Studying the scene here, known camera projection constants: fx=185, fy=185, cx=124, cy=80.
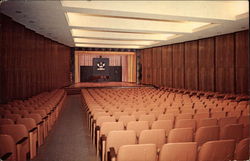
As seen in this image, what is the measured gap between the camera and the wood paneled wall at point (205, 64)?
34.3ft

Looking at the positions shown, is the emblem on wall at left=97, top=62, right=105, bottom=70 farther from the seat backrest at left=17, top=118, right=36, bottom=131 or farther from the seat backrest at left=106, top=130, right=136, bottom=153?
the seat backrest at left=106, top=130, right=136, bottom=153

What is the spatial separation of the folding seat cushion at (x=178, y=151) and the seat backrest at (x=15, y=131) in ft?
8.99

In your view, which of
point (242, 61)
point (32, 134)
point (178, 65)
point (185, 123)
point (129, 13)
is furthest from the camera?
point (178, 65)

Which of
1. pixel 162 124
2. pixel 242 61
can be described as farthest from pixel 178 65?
pixel 162 124

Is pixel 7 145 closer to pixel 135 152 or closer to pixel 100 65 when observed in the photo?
pixel 135 152

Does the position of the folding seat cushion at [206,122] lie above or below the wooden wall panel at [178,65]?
below

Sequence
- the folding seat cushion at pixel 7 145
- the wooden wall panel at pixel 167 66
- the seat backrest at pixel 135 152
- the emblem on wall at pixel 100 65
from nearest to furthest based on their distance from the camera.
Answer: the seat backrest at pixel 135 152
the folding seat cushion at pixel 7 145
the wooden wall panel at pixel 167 66
the emblem on wall at pixel 100 65

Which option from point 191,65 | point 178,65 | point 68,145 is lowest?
point 68,145

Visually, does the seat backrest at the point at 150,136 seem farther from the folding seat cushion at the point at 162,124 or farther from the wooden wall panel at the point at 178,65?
the wooden wall panel at the point at 178,65

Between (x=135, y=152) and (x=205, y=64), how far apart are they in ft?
39.4

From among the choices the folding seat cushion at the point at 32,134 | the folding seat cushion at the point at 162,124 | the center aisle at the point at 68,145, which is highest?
the folding seat cushion at the point at 162,124

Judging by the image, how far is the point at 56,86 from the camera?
15055 millimetres

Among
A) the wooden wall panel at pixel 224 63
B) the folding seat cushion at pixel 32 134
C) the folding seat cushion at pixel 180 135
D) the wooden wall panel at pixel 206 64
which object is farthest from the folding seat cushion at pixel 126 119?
the wooden wall panel at pixel 206 64

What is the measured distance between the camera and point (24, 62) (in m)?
9.32
